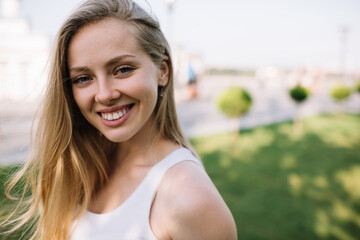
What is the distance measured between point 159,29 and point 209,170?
562 cm

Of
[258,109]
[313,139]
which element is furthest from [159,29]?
[258,109]

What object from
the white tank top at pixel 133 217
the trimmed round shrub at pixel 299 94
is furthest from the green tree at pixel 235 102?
the white tank top at pixel 133 217

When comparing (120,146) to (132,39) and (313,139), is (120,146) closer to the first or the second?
(132,39)

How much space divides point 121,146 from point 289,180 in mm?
5453

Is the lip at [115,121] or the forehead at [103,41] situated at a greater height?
the forehead at [103,41]

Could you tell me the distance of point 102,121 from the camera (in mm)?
1442

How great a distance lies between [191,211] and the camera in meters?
1.18

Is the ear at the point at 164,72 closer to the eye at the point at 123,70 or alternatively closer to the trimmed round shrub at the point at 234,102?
the eye at the point at 123,70

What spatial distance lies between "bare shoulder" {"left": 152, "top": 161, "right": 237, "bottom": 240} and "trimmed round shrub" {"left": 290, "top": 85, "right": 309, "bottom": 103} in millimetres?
9986

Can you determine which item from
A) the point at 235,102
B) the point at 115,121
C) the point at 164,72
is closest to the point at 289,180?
the point at 235,102

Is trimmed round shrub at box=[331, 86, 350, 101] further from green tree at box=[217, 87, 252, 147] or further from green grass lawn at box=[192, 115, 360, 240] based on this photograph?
green tree at box=[217, 87, 252, 147]

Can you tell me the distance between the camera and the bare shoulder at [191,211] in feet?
3.85

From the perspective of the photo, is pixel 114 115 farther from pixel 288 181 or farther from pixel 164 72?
pixel 288 181

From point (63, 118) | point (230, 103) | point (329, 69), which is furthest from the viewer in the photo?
point (329, 69)
